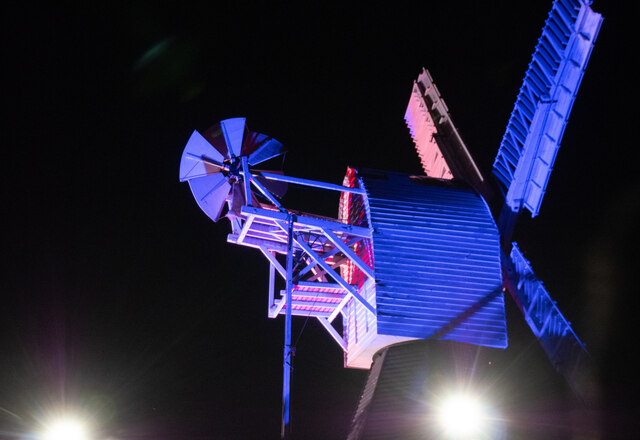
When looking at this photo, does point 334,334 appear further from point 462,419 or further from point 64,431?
point 64,431

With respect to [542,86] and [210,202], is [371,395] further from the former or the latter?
[542,86]

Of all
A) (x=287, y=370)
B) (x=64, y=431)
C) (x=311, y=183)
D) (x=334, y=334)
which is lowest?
(x=64, y=431)

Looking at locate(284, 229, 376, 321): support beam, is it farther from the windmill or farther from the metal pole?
the metal pole

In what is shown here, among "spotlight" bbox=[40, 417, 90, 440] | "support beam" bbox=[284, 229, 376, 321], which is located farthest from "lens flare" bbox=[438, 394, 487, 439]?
"spotlight" bbox=[40, 417, 90, 440]

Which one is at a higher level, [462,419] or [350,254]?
[350,254]

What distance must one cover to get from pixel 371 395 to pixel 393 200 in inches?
197

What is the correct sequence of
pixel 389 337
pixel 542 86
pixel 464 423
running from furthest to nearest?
pixel 542 86, pixel 464 423, pixel 389 337

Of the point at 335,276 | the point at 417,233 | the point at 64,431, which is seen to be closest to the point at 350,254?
the point at 335,276

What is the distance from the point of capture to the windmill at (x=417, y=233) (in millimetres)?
14133

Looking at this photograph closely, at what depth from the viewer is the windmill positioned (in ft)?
46.4

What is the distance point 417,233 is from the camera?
591 inches

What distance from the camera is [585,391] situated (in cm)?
1473

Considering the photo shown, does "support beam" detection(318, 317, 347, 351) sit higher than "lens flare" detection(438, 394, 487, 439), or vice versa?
"support beam" detection(318, 317, 347, 351)

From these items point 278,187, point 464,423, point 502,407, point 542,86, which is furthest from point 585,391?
point 278,187
